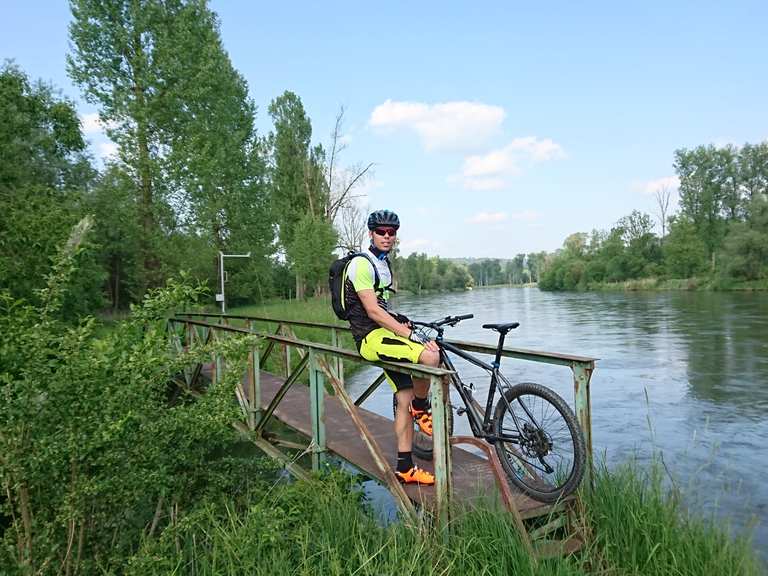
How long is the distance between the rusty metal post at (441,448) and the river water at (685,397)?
2.00m

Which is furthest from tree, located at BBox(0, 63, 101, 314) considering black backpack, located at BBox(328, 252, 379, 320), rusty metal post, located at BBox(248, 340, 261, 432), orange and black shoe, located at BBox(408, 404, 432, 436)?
orange and black shoe, located at BBox(408, 404, 432, 436)

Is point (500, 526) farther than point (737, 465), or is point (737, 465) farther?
point (737, 465)

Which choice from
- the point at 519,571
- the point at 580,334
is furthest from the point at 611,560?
the point at 580,334

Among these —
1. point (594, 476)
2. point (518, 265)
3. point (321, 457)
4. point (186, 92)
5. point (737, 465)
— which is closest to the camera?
point (594, 476)

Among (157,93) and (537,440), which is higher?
(157,93)

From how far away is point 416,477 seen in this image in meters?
3.89

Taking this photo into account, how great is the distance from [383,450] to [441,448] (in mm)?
1580

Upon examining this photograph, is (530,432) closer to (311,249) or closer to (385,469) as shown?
(385,469)

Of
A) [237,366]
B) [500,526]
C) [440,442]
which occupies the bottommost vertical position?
[500,526]

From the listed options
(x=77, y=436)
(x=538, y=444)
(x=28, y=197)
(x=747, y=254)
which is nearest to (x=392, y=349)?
(x=538, y=444)

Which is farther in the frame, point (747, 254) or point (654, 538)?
point (747, 254)

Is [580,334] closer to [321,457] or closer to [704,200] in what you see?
[321,457]

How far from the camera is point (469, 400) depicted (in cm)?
412

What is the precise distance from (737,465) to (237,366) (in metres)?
5.97
